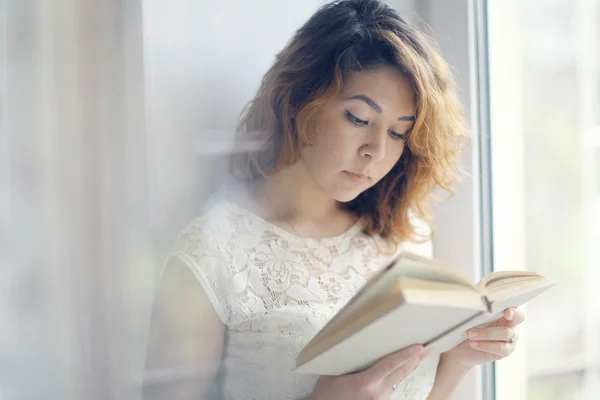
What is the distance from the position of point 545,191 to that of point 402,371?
1.79 ft

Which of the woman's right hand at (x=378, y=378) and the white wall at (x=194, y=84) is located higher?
the white wall at (x=194, y=84)

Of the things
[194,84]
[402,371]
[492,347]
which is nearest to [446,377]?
[492,347]

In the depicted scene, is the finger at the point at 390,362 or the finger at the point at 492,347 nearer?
the finger at the point at 390,362

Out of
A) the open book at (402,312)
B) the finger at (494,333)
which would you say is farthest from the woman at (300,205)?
the open book at (402,312)

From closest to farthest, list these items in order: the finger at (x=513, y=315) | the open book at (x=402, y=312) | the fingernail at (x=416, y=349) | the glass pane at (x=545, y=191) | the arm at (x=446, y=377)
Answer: the open book at (x=402, y=312) < the fingernail at (x=416, y=349) < the finger at (x=513, y=315) < the arm at (x=446, y=377) < the glass pane at (x=545, y=191)

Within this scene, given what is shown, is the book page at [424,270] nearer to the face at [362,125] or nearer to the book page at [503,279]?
the book page at [503,279]

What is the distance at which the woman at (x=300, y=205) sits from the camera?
0.72 metres

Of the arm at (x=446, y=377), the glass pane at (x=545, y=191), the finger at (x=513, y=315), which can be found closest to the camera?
the finger at (x=513, y=315)

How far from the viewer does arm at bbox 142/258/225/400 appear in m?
0.65

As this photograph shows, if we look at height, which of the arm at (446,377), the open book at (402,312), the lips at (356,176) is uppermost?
the lips at (356,176)

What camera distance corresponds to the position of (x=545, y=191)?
1.03 m

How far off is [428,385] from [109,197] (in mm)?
508

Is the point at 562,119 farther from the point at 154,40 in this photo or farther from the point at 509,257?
the point at 154,40

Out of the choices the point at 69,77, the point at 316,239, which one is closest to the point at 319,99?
the point at 316,239
